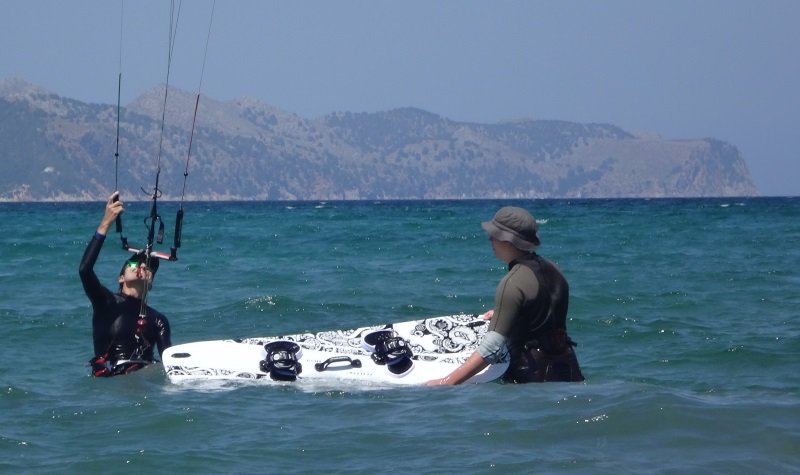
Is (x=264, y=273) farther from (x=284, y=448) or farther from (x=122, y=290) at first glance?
(x=284, y=448)

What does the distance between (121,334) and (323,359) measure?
4.67 feet

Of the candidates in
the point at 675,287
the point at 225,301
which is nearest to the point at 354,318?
the point at 225,301

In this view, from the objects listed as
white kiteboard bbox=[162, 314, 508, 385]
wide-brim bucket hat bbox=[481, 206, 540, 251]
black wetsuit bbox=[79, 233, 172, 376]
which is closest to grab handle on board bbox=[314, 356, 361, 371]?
white kiteboard bbox=[162, 314, 508, 385]

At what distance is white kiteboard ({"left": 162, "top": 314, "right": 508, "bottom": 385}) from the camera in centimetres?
815

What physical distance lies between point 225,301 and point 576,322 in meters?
5.29

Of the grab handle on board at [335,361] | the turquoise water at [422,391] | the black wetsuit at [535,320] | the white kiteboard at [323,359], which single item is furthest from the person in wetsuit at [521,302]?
the grab handle on board at [335,361]

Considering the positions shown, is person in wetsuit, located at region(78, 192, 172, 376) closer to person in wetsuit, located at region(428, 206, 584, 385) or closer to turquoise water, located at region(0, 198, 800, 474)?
turquoise water, located at region(0, 198, 800, 474)

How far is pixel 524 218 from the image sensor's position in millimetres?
6719

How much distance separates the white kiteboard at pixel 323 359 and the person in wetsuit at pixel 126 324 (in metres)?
0.21

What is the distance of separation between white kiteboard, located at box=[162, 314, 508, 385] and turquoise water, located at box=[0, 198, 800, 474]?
0.61 feet

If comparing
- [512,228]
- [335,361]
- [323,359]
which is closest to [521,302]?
[512,228]

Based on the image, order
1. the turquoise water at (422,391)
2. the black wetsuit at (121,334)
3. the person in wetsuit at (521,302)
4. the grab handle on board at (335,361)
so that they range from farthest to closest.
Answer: the grab handle on board at (335,361) → the black wetsuit at (121,334) → the person in wetsuit at (521,302) → the turquoise water at (422,391)

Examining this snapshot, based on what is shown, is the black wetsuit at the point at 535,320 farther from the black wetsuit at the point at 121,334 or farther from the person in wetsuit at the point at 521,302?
the black wetsuit at the point at 121,334

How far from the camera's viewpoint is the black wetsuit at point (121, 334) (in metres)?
8.12
